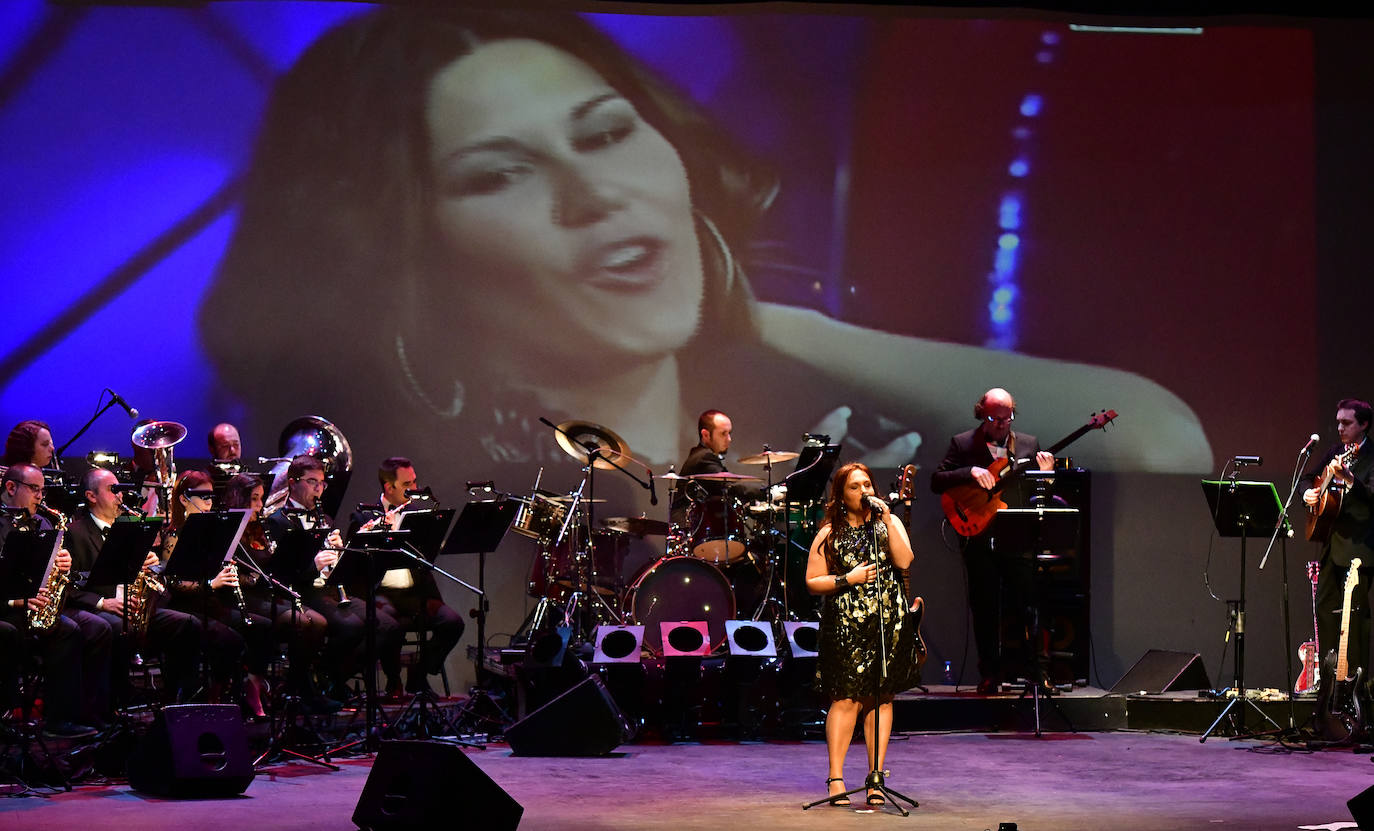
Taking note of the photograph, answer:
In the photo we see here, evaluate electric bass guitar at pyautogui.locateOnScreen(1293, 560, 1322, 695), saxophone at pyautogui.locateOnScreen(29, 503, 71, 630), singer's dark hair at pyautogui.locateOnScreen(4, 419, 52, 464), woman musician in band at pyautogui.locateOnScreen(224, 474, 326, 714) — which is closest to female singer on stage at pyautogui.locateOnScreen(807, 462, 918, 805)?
A: woman musician in band at pyautogui.locateOnScreen(224, 474, 326, 714)

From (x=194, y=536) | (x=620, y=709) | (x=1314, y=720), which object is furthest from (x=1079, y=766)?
(x=194, y=536)

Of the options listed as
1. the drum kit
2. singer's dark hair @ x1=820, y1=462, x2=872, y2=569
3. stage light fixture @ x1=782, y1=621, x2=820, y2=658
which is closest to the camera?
singer's dark hair @ x1=820, y1=462, x2=872, y2=569

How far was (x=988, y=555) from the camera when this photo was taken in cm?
1041

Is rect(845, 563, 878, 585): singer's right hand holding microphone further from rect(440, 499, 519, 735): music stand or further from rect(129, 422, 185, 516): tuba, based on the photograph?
rect(129, 422, 185, 516): tuba

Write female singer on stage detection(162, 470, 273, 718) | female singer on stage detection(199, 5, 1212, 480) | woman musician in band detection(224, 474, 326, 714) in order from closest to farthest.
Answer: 1. female singer on stage detection(162, 470, 273, 718)
2. woman musician in band detection(224, 474, 326, 714)
3. female singer on stage detection(199, 5, 1212, 480)

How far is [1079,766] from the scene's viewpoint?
8547mm

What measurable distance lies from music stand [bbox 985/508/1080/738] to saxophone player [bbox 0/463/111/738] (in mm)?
5243

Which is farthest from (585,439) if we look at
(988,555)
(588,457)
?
A: (988,555)

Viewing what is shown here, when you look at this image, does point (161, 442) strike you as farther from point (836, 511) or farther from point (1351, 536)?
point (1351, 536)

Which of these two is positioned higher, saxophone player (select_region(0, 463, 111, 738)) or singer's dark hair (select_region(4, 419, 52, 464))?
singer's dark hair (select_region(4, 419, 52, 464))

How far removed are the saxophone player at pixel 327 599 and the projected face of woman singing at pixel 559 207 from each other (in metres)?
2.19

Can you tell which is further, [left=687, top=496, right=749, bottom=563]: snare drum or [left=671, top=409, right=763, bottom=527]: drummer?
[left=671, top=409, right=763, bottom=527]: drummer

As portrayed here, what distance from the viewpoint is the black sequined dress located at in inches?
278

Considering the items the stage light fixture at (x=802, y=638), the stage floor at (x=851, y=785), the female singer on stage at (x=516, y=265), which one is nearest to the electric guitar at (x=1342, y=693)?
the stage floor at (x=851, y=785)
